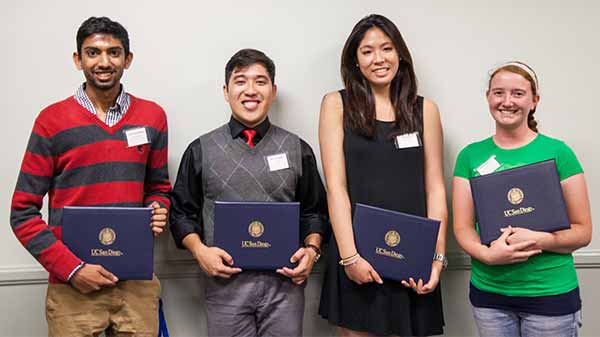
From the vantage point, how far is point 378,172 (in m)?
2.25

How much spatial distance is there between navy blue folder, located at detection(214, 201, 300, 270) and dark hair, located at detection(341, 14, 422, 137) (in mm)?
437

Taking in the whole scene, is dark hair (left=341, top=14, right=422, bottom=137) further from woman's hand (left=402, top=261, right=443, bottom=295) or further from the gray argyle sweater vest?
woman's hand (left=402, top=261, right=443, bottom=295)

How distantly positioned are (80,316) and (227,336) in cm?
53

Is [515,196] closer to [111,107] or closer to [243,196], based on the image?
[243,196]

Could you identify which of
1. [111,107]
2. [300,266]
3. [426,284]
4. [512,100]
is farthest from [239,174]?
[512,100]

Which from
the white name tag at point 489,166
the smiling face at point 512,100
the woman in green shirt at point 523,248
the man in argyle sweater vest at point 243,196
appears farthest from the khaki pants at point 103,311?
the smiling face at point 512,100

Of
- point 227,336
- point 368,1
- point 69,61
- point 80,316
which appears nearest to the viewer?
point 80,316

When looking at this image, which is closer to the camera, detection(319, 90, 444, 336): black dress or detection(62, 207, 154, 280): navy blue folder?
detection(62, 207, 154, 280): navy blue folder

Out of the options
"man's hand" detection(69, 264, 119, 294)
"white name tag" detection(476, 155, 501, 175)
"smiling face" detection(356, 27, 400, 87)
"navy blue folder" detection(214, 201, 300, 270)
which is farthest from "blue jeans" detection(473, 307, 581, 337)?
"man's hand" detection(69, 264, 119, 294)

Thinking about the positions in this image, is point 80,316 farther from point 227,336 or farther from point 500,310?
point 500,310

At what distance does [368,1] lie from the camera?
2.67 meters

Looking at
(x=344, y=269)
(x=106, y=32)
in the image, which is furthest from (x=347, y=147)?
(x=106, y=32)

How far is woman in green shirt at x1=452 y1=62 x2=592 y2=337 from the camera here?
2.03 metres

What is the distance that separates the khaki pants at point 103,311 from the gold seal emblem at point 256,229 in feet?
1.50
